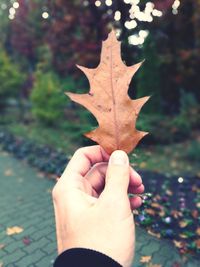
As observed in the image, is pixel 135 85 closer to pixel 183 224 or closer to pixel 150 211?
pixel 150 211

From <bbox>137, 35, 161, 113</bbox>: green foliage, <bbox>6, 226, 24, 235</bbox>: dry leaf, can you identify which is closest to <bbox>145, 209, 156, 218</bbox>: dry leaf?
<bbox>6, 226, 24, 235</bbox>: dry leaf

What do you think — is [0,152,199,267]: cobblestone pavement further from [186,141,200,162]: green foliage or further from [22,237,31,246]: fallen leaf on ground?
[186,141,200,162]: green foliage

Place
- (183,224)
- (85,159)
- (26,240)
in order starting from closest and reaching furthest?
(85,159) → (26,240) → (183,224)

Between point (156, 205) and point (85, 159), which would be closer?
point (85, 159)

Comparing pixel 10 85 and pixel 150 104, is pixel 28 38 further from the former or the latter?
pixel 150 104

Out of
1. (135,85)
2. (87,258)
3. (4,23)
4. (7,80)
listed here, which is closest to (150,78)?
(135,85)

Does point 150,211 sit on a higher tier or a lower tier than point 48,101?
lower

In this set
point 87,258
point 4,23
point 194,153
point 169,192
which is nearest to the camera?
point 87,258

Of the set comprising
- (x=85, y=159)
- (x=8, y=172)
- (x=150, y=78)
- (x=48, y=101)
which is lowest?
(x=8, y=172)
